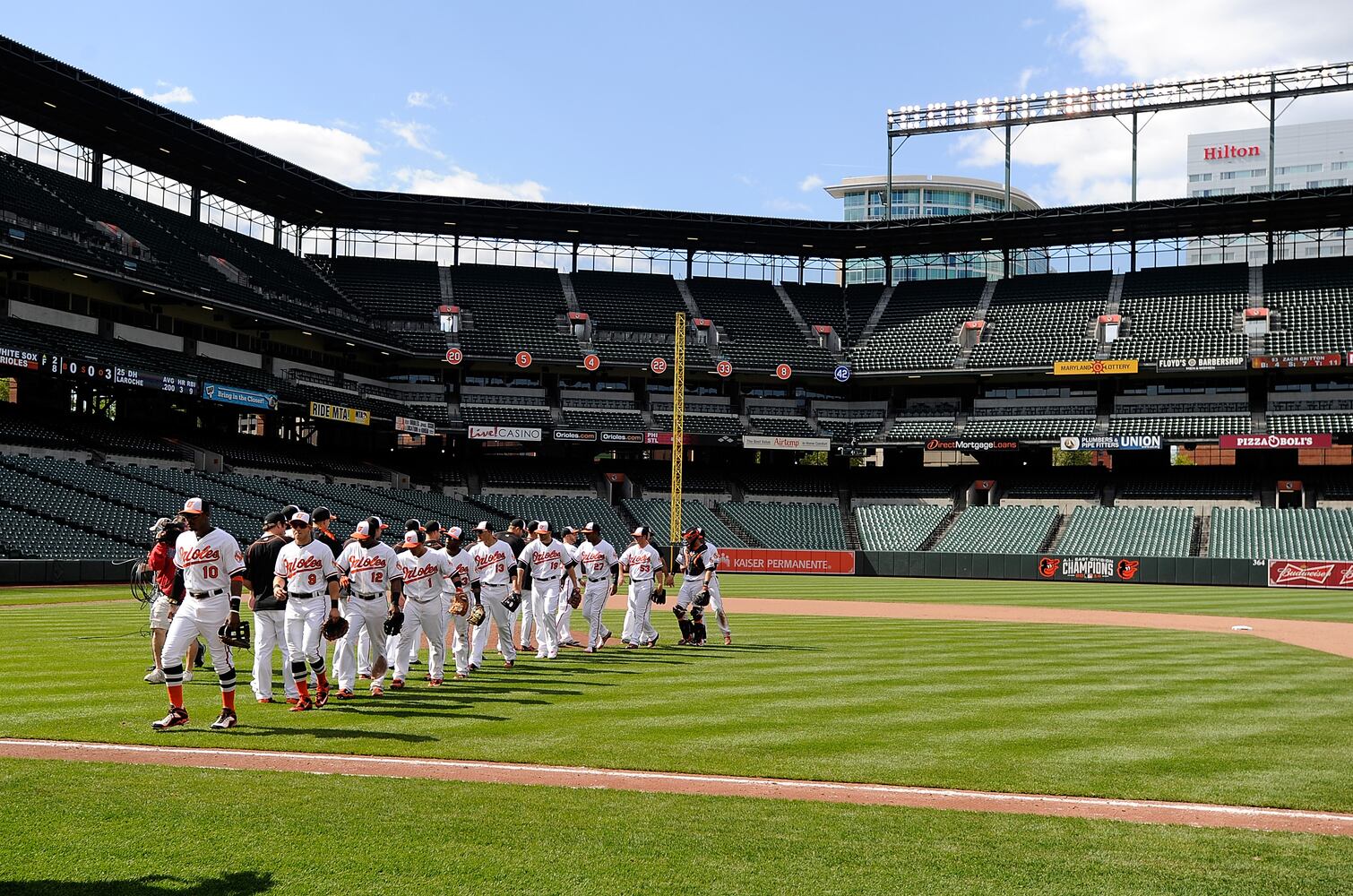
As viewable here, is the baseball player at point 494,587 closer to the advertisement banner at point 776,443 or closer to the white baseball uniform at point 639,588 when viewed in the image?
the white baseball uniform at point 639,588

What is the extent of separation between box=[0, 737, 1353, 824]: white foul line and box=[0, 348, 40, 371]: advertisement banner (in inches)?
1448

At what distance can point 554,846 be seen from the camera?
23.6 ft

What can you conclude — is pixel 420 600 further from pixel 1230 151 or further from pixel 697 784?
pixel 1230 151

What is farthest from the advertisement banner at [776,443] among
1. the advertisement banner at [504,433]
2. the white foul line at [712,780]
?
the white foul line at [712,780]

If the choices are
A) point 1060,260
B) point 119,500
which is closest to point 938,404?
point 1060,260

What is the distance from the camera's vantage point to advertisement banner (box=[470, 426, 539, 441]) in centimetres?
6388

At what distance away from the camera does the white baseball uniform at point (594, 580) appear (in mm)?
19391

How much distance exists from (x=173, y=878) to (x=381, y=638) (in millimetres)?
7280

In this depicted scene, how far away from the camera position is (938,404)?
69.9 m

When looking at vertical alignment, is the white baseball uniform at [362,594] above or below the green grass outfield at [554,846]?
above

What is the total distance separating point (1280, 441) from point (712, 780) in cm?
5836

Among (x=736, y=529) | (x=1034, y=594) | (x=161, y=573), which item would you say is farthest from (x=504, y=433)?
(x=161, y=573)

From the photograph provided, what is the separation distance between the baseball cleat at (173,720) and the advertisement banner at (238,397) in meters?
42.8

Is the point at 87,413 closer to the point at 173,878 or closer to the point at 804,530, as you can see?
the point at 804,530
